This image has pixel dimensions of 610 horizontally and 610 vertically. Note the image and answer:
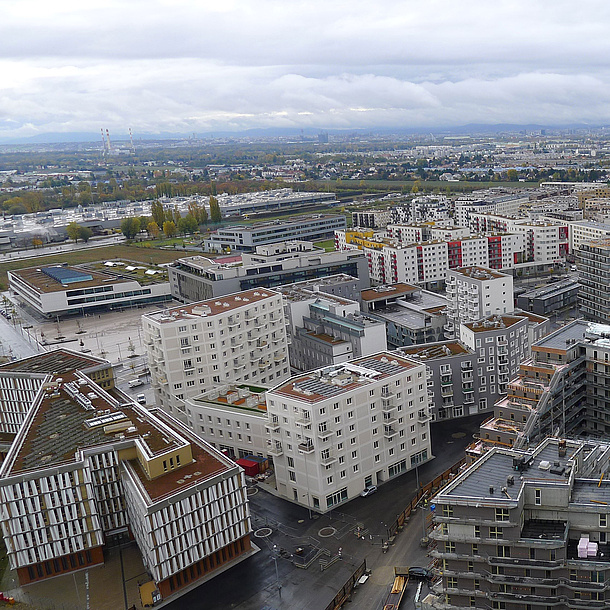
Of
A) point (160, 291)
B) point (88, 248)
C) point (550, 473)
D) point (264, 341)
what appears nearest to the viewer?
point (550, 473)

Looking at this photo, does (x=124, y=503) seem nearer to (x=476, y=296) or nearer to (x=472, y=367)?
(x=472, y=367)

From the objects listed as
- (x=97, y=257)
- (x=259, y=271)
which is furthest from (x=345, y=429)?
(x=97, y=257)

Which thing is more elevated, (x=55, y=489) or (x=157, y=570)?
(x=55, y=489)

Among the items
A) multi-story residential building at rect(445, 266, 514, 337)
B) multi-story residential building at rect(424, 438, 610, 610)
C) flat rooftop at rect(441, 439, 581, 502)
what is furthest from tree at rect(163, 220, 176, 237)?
multi-story residential building at rect(424, 438, 610, 610)

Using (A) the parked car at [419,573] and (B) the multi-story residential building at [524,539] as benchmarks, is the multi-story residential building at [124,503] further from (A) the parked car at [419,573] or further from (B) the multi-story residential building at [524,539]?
(B) the multi-story residential building at [524,539]

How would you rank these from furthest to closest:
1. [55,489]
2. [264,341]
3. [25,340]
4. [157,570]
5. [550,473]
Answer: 1. [25,340]
2. [264,341]
3. [55,489]
4. [157,570]
5. [550,473]

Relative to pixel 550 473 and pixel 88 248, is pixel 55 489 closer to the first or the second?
pixel 550 473

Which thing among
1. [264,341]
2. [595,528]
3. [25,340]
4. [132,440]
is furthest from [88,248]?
Result: [595,528]
